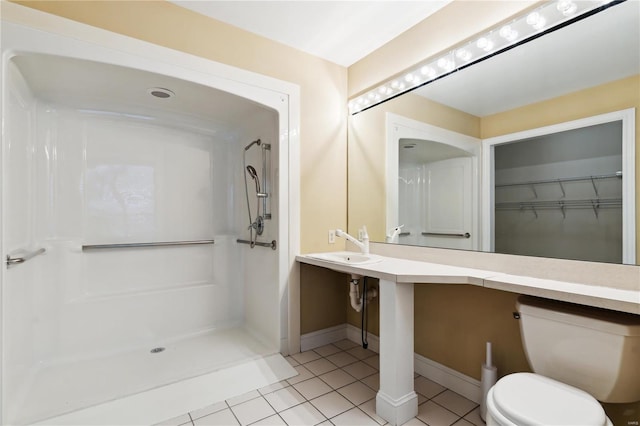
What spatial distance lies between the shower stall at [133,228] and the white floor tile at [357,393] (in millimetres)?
424

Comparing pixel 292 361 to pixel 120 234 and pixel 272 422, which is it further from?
pixel 120 234

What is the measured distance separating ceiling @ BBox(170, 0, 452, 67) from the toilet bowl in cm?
216

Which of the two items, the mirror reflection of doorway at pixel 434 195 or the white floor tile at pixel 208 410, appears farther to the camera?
the mirror reflection of doorway at pixel 434 195

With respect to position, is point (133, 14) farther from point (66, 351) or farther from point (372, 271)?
point (66, 351)

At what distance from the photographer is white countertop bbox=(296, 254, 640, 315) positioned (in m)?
1.10

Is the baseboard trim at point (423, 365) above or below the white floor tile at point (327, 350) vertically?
above


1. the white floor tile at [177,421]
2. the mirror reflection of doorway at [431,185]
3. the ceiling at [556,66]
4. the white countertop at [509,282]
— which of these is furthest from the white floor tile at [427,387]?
the ceiling at [556,66]

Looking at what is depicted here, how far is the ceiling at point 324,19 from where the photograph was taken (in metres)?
1.95

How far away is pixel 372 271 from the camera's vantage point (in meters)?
1.71

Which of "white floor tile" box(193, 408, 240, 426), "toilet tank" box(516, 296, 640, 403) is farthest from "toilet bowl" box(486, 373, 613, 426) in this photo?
"white floor tile" box(193, 408, 240, 426)

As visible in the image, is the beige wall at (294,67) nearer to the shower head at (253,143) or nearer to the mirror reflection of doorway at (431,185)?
the shower head at (253,143)

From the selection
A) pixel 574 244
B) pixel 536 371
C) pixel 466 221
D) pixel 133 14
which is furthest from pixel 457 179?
pixel 133 14

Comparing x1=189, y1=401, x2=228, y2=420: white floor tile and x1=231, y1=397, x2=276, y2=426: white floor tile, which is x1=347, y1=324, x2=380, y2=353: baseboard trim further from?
x1=189, y1=401, x2=228, y2=420: white floor tile

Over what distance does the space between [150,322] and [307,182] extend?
5.98 feet
